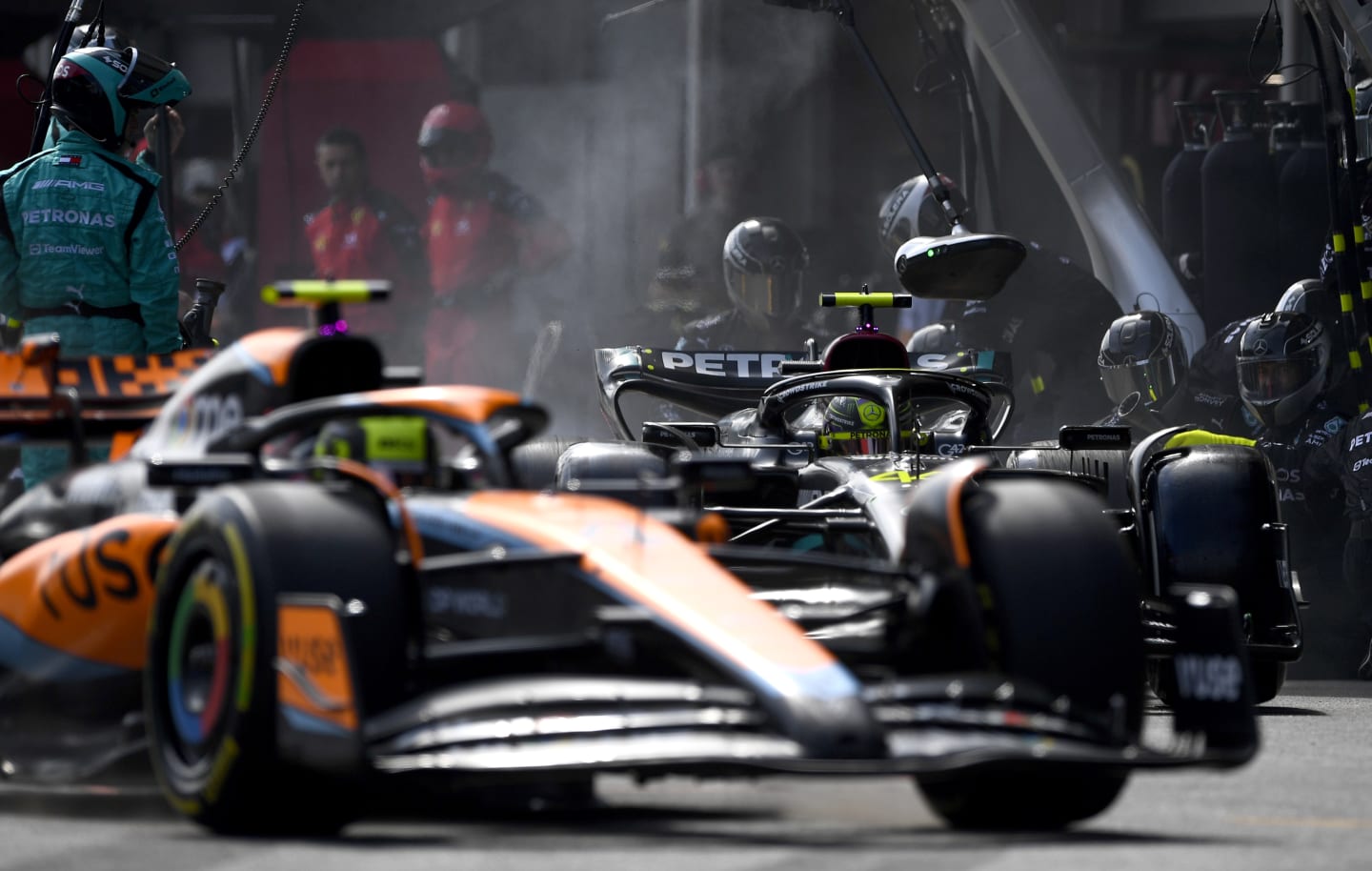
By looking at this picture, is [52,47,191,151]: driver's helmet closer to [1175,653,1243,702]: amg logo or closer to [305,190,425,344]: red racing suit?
[1175,653,1243,702]: amg logo

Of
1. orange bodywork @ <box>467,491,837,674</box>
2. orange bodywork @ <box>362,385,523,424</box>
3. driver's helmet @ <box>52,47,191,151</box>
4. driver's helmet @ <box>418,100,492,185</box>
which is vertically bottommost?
orange bodywork @ <box>467,491,837,674</box>

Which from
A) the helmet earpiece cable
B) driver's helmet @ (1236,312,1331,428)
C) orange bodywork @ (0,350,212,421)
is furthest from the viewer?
driver's helmet @ (1236,312,1331,428)

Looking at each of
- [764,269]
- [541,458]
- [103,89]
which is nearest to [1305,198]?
[764,269]

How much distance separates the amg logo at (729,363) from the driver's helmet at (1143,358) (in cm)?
425

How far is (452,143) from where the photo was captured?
20.6m

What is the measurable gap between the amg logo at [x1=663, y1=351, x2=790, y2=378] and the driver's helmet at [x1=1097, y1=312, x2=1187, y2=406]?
4246mm

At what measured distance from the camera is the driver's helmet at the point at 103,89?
9836mm

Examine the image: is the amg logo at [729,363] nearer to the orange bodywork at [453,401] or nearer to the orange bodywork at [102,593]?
the orange bodywork at [453,401]

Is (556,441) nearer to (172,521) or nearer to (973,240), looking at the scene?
(973,240)

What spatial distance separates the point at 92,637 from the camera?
21.5 ft

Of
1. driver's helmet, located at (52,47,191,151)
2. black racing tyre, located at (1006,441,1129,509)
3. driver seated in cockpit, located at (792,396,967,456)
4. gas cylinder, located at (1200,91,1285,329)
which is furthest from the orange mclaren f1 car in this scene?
gas cylinder, located at (1200,91,1285,329)

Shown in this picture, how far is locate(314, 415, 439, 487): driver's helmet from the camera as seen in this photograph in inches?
260

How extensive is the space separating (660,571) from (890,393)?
4876mm

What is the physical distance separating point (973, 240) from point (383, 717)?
24.7 ft
